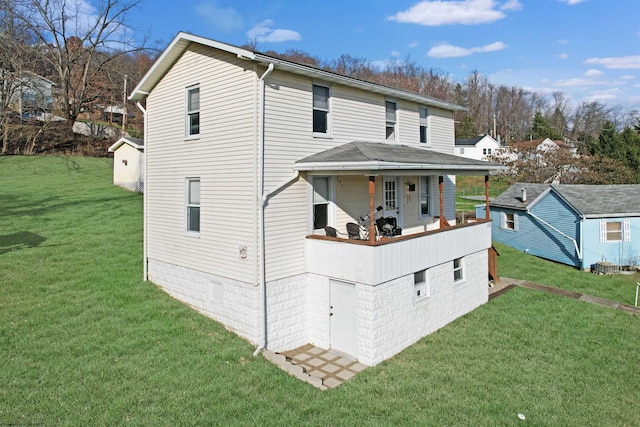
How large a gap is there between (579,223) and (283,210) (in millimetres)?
17924

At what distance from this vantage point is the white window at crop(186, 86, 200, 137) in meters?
11.2

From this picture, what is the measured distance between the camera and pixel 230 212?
10.1 meters

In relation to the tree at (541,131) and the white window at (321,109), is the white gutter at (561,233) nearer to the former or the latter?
the white window at (321,109)

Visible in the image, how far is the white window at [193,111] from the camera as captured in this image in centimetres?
1116

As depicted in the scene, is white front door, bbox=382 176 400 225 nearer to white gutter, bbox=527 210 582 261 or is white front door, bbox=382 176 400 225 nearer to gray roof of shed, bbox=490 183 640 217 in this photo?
gray roof of shed, bbox=490 183 640 217

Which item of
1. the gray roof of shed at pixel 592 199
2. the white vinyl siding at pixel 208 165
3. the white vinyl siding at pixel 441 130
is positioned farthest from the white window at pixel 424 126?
the gray roof of shed at pixel 592 199

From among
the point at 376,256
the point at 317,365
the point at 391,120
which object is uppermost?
the point at 391,120

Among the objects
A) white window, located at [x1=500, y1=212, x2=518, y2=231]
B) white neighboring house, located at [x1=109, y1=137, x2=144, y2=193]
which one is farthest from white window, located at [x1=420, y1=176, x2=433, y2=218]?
white neighboring house, located at [x1=109, y1=137, x2=144, y2=193]

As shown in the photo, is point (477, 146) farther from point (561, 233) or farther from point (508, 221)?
point (561, 233)

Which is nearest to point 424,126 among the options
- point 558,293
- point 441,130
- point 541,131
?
point 441,130

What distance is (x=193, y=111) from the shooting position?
1120 centimetres

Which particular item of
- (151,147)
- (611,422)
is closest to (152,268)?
(151,147)

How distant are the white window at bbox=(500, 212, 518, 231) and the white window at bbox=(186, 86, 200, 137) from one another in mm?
20154

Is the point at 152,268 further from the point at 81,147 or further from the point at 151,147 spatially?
the point at 81,147
